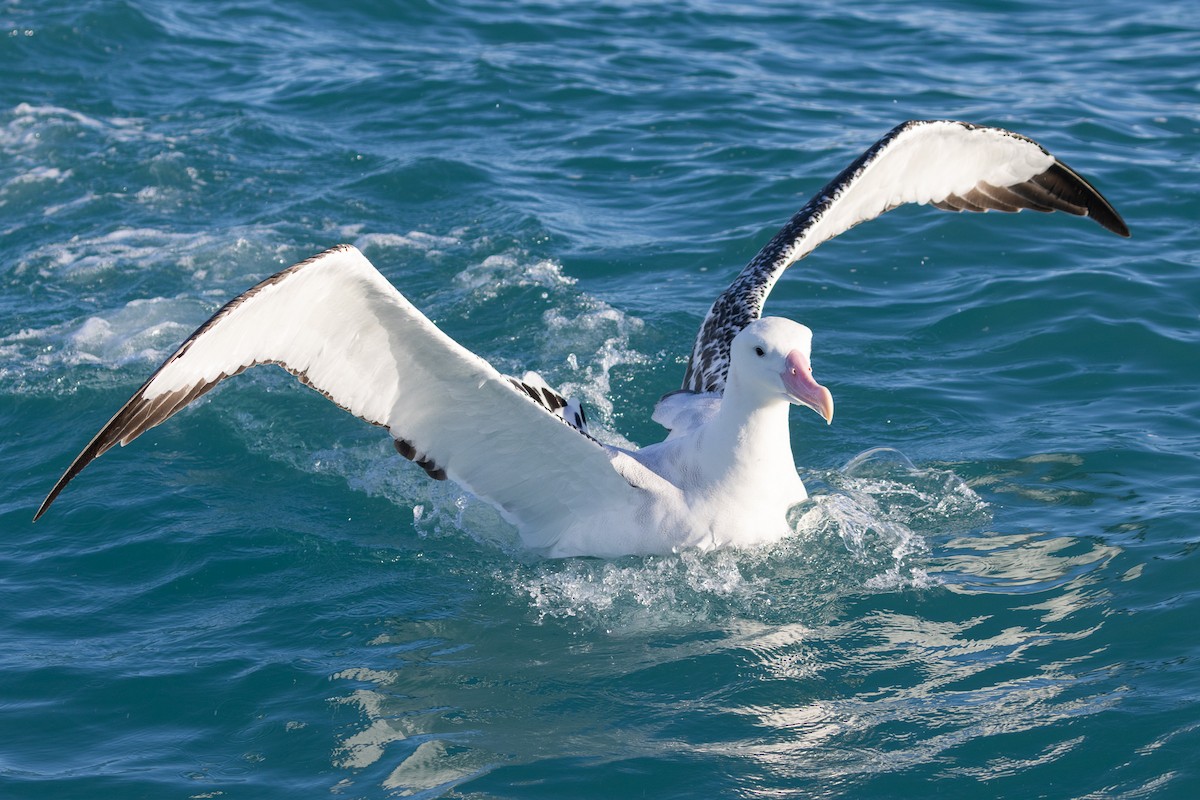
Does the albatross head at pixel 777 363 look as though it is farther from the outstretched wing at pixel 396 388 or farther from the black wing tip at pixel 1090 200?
the black wing tip at pixel 1090 200

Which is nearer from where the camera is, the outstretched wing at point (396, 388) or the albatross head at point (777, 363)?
the outstretched wing at point (396, 388)

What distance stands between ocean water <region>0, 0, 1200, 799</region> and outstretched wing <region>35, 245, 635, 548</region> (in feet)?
2.01

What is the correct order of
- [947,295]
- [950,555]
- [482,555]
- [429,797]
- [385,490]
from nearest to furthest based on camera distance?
[429,797] → [950,555] → [482,555] → [385,490] → [947,295]

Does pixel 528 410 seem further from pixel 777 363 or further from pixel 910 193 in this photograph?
pixel 910 193

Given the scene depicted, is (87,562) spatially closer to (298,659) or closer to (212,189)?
(298,659)

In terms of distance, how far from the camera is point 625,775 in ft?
22.7

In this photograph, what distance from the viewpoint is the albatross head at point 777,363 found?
7883 mm

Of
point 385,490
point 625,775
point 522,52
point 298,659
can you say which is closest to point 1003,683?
point 625,775

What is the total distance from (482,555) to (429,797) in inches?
108

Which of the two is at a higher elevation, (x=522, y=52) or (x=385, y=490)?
(x=522, y=52)

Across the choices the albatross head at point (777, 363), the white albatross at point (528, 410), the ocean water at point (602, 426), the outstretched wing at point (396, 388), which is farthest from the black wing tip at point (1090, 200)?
the outstretched wing at point (396, 388)

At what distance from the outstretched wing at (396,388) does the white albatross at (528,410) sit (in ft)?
0.03

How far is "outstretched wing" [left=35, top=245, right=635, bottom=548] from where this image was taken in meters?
7.48

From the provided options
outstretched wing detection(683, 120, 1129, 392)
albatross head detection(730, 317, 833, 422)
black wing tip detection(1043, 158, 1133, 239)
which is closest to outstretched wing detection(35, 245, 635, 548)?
albatross head detection(730, 317, 833, 422)
